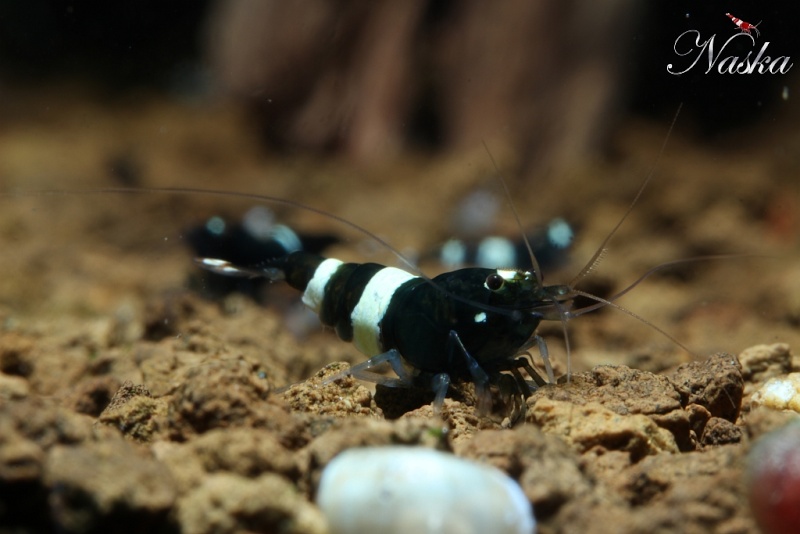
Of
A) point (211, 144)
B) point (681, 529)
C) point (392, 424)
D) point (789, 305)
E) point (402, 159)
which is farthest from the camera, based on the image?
point (211, 144)

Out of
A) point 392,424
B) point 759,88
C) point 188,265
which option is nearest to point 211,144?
point 188,265

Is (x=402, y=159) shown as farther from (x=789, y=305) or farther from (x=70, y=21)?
(x=789, y=305)

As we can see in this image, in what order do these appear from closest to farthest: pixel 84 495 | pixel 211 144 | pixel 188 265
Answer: pixel 84 495 < pixel 188 265 < pixel 211 144

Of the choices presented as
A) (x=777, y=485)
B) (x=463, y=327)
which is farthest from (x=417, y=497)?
(x=463, y=327)

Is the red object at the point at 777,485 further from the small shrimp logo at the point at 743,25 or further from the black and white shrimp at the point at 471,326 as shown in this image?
the small shrimp logo at the point at 743,25

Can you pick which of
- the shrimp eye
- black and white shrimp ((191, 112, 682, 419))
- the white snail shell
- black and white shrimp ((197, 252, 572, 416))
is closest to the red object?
the white snail shell

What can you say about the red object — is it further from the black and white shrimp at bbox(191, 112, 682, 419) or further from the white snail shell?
the black and white shrimp at bbox(191, 112, 682, 419)
